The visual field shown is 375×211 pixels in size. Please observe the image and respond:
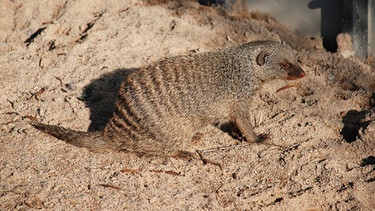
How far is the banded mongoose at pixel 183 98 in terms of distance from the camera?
3.68 m

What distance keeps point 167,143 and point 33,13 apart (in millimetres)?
2284

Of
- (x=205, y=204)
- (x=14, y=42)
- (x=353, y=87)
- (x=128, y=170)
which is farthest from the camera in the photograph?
(x=14, y=42)

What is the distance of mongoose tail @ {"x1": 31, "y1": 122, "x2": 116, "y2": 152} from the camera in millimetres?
3682

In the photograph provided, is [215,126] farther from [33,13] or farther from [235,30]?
[33,13]

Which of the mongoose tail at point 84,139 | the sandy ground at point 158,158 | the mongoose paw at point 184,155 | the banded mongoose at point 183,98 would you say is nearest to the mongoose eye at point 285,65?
the banded mongoose at point 183,98

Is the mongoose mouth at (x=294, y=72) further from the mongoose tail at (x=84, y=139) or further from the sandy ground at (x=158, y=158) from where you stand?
the mongoose tail at (x=84, y=139)

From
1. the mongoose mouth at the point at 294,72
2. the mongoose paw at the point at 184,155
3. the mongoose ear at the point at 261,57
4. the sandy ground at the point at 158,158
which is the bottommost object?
the mongoose paw at the point at 184,155

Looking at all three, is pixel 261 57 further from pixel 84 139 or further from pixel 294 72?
pixel 84 139

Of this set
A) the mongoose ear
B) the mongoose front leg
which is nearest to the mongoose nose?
the mongoose ear

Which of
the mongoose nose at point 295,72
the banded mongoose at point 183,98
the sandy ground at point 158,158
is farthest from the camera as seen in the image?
the mongoose nose at point 295,72

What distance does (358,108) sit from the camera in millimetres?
4305

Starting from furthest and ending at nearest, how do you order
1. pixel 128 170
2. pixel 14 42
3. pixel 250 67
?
pixel 14 42
pixel 250 67
pixel 128 170

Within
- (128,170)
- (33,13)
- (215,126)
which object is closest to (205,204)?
(128,170)

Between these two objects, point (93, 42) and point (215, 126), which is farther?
point (93, 42)
